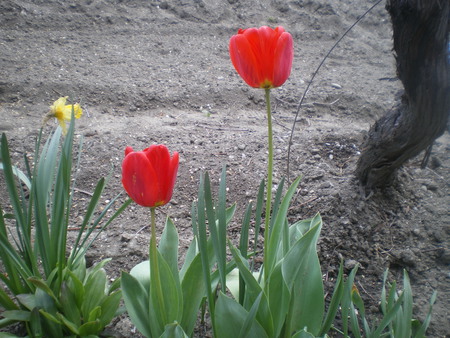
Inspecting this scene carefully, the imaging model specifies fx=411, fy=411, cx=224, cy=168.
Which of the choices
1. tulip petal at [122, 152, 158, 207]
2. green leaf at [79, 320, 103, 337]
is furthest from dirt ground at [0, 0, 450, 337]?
tulip petal at [122, 152, 158, 207]

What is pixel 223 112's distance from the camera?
3.01 meters

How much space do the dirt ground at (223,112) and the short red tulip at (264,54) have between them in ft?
2.72

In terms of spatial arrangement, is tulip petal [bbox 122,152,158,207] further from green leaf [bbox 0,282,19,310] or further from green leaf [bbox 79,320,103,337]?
green leaf [bbox 0,282,19,310]

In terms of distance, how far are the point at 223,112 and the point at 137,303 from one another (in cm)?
205

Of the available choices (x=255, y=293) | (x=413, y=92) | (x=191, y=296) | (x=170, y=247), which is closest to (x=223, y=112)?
(x=413, y=92)

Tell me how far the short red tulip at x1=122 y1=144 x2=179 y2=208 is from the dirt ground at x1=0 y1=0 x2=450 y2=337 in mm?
720

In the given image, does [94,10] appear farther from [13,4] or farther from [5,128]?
[5,128]

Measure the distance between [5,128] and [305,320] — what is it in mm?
2179

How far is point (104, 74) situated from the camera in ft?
10.7

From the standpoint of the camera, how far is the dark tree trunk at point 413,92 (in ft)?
4.45

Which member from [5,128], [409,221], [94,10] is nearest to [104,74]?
[5,128]

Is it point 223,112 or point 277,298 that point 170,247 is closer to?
point 277,298

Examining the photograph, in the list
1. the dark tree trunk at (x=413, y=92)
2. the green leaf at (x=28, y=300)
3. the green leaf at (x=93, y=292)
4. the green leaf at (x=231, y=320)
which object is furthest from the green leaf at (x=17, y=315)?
the dark tree trunk at (x=413, y=92)

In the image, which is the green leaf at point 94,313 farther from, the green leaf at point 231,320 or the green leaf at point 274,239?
the green leaf at point 274,239
